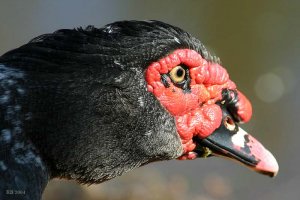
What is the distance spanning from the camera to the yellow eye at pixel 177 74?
477 centimetres

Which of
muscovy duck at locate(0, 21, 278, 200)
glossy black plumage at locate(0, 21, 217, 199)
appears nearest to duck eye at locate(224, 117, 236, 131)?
muscovy duck at locate(0, 21, 278, 200)

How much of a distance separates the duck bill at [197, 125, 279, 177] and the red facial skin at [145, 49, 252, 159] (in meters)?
0.06

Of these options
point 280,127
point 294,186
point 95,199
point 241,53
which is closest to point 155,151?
point 95,199

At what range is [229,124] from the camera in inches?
199

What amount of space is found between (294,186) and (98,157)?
4.74 metres

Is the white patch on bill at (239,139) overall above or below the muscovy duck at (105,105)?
below

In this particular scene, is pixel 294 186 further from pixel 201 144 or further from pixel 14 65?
pixel 14 65

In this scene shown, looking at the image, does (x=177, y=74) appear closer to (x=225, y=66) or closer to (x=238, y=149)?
(x=238, y=149)

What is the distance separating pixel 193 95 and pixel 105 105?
630 mm

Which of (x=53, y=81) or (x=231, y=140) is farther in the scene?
(x=231, y=140)

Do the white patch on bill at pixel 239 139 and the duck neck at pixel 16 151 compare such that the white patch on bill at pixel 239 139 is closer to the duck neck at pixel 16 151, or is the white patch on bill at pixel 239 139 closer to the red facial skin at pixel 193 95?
the red facial skin at pixel 193 95

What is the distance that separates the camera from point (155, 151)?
4.73m

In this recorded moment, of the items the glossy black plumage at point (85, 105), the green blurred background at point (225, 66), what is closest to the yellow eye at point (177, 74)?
the glossy black plumage at point (85, 105)

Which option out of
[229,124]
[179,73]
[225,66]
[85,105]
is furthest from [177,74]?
[225,66]
